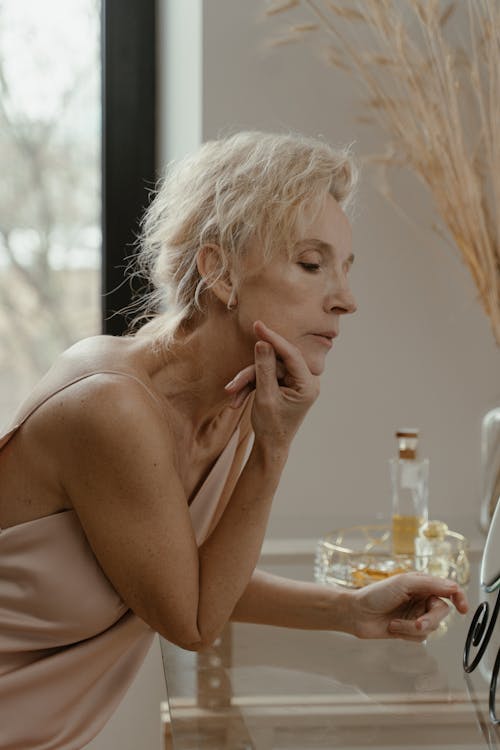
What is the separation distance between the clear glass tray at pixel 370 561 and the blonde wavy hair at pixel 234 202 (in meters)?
0.44

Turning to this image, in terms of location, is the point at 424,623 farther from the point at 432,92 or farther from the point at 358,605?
the point at 432,92

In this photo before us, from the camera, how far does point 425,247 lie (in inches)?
77.4

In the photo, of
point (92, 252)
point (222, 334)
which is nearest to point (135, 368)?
point (222, 334)

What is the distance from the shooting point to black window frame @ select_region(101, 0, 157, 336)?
7.33 feet

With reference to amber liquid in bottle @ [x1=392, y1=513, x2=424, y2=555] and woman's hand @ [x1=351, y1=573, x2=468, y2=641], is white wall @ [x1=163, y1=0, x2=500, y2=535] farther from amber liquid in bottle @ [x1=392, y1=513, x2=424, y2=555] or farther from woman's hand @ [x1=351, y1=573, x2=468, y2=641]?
woman's hand @ [x1=351, y1=573, x2=468, y2=641]

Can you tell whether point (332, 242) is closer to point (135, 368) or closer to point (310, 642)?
point (135, 368)

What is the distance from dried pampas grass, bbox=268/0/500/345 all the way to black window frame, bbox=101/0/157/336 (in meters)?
0.46

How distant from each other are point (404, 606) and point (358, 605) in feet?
0.19

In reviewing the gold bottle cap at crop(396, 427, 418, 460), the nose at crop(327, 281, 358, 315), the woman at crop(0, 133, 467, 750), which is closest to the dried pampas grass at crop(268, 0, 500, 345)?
the gold bottle cap at crop(396, 427, 418, 460)

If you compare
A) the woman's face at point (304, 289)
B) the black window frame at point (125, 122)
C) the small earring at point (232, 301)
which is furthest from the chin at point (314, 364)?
the black window frame at point (125, 122)

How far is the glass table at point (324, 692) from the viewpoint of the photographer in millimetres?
1006

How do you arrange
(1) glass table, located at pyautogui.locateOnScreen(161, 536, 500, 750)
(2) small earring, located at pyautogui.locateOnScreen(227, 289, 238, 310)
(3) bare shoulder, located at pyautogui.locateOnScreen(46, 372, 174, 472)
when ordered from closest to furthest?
(1) glass table, located at pyautogui.locateOnScreen(161, 536, 500, 750)
(3) bare shoulder, located at pyautogui.locateOnScreen(46, 372, 174, 472)
(2) small earring, located at pyautogui.locateOnScreen(227, 289, 238, 310)

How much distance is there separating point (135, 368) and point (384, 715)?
504 mm

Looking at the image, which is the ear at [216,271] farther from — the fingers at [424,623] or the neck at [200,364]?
the fingers at [424,623]
